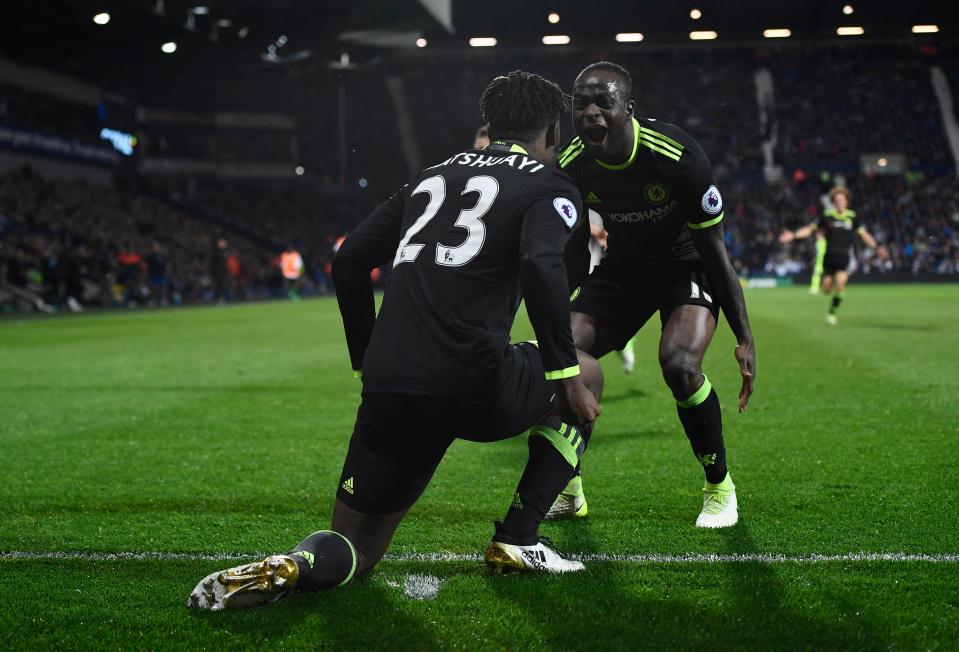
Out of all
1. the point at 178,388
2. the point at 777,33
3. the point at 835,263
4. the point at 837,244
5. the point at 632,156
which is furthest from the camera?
the point at 777,33

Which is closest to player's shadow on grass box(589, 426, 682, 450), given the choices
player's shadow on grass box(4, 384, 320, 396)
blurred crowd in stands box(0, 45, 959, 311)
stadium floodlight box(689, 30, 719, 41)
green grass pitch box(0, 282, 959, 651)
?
green grass pitch box(0, 282, 959, 651)

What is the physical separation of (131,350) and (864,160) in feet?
144

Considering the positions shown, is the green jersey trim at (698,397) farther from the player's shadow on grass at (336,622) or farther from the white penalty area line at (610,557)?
the player's shadow on grass at (336,622)

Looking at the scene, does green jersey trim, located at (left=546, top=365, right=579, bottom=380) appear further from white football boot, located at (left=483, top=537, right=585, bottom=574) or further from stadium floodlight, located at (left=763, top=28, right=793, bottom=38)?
stadium floodlight, located at (left=763, top=28, right=793, bottom=38)

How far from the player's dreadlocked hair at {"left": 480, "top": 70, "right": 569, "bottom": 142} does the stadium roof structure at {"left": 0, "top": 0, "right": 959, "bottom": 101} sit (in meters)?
29.1

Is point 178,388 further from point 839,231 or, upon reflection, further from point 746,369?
point 839,231

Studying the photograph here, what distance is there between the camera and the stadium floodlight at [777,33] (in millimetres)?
47537

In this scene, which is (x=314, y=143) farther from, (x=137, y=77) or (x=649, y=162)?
(x=649, y=162)

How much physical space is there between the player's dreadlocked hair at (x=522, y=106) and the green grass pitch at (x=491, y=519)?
163 centimetres

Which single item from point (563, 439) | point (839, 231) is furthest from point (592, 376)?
point (839, 231)

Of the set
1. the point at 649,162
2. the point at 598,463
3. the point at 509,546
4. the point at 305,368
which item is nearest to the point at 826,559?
the point at 509,546

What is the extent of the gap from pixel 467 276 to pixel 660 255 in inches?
72.0

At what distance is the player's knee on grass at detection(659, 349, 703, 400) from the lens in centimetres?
453

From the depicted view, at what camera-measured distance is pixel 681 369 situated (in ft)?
14.8
